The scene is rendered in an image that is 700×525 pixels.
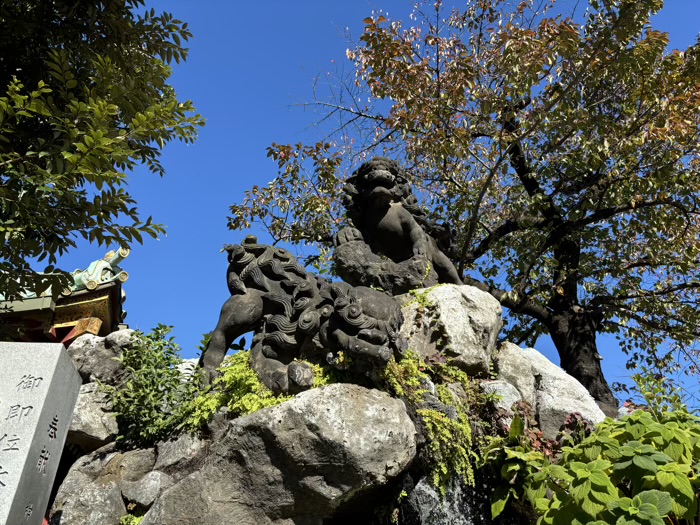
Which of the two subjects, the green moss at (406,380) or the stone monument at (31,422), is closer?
the stone monument at (31,422)

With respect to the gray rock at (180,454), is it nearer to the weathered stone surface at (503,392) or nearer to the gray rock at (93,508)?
the gray rock at (93,508)

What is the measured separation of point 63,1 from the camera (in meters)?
5.83

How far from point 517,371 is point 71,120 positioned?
419 centimetres

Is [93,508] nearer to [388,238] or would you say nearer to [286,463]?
[286,463]

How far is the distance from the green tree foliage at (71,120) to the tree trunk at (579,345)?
6376mm

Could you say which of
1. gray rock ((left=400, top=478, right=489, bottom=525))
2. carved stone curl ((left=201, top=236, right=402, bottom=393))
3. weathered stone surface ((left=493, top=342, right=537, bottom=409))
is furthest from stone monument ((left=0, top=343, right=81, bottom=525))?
weathered stone surface ((left=493, top=342, right=537, bottom=409))

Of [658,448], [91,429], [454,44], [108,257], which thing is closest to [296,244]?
[108,257]

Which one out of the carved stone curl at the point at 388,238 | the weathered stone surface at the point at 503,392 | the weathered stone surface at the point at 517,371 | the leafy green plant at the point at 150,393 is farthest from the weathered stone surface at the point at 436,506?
the carved stone curl at the point at 388,238

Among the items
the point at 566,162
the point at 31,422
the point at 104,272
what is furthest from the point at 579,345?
the point at 104,272

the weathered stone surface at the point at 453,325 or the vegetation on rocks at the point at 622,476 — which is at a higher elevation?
the weathered stone surface at the point at 453,325

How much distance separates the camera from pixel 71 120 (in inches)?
192

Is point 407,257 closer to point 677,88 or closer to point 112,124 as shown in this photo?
point 112,124

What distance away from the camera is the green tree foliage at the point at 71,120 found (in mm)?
4516

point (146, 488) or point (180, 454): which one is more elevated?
point (180, 454)
